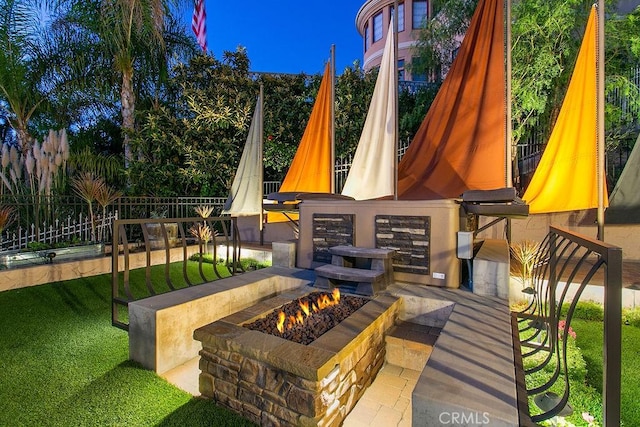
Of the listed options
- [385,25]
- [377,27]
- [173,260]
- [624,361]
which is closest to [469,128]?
[624,361]

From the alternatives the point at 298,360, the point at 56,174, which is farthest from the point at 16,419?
the point at 56,174

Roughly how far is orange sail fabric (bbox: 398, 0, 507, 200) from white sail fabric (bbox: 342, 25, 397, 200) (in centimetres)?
93

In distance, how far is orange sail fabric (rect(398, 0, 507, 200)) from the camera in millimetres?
5656

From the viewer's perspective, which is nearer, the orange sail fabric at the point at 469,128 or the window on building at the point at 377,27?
the orange sail fabric at the point at 469,128

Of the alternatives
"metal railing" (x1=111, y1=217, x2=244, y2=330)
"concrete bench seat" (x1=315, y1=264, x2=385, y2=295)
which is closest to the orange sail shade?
"metal railing" (x1=111, y1=217, x2=244, y2=330)

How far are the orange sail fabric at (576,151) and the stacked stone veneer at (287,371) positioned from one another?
469 centimetres

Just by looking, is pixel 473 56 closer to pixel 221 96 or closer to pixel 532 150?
pixel 532 150

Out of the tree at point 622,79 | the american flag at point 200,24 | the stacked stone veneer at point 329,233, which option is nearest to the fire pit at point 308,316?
the stacked stone veneer at point 329,233

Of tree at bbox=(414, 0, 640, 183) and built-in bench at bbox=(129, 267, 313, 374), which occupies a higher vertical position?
tree at bbox=(414, 0, 640, 183)

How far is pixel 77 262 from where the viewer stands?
5.75m

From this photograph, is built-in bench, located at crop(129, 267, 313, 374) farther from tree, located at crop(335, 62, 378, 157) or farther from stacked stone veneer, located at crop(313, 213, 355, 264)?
tree, located at crop(335, 62, 378, 157)

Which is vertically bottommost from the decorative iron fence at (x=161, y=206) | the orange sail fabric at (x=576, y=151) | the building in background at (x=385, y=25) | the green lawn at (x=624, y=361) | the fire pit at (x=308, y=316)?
the green lawn at (x=624, y=361)

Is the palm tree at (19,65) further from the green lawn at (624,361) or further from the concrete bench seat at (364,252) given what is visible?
the green lawn at (624,361)

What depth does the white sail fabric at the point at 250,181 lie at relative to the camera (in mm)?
7916
